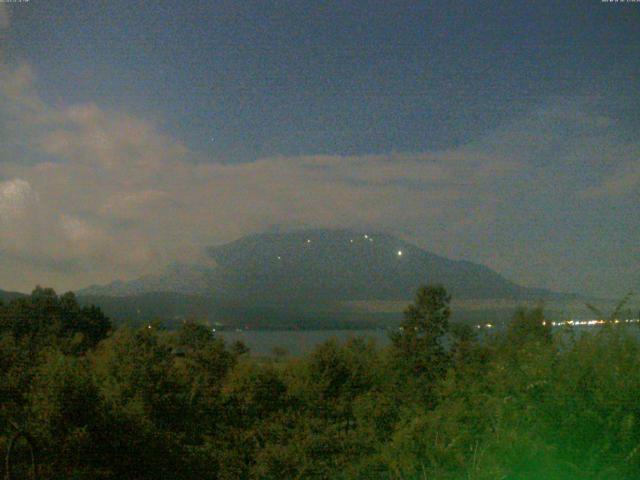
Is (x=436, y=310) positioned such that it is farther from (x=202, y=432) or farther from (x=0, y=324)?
(x=0, y=324)

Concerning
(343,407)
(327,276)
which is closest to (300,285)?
(327,276)

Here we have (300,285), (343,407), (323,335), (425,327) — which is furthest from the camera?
(300,285)

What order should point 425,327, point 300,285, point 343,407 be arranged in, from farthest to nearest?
1. point 300,285
2. point 425,327
3. point 343,407

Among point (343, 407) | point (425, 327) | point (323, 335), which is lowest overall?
point (343, 407)

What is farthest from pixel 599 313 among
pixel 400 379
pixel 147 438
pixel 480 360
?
pixel 400 379

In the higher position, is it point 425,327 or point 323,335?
point 425,327

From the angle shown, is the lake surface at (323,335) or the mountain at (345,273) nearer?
the lake surface at (323,335)

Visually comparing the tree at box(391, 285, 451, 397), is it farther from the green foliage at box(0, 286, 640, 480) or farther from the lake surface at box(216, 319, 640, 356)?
the lake surface at box(216, 319, 640, 356)

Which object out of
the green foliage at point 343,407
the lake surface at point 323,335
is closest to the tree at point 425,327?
the green foliage at point 343,407

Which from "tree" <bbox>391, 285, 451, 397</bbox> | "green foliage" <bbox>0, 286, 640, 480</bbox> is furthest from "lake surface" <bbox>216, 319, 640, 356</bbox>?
"tree" <bbox>391, 285, 451, 397</bbox>

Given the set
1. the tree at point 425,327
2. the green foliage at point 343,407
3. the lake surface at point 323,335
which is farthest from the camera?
the tree at point 425,327

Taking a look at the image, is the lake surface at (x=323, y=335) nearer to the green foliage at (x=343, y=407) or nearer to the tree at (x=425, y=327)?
the green foliage at (x=343, y=407)

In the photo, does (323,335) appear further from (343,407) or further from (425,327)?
(343,407)

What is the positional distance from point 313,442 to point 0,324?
2755cm
